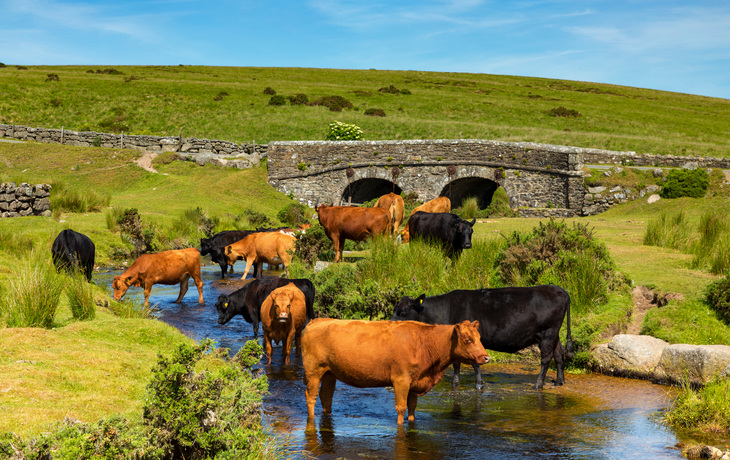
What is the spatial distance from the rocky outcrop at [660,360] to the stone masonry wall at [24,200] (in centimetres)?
2041

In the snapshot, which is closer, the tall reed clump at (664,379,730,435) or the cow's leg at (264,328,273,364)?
the tall reed clump at (664,379,730,435)

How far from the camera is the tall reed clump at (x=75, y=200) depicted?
24.2m

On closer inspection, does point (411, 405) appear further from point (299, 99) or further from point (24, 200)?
point (299, 99)

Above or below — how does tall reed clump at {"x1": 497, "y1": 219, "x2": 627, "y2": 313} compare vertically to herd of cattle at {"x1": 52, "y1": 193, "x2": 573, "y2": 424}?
above

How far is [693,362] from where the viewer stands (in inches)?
327

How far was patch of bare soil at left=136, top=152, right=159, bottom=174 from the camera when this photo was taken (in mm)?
38531

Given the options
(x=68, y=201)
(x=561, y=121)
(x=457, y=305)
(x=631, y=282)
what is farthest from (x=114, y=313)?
(x=561, y=121)

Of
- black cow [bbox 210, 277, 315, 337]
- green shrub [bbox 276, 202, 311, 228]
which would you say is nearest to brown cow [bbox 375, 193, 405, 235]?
black cow [bbox 210, 277, 315, 337]

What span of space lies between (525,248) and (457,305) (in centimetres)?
374

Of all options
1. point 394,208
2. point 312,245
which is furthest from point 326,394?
point 312,245

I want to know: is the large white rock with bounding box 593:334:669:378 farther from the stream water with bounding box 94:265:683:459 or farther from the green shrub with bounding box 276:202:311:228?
the green shrub with bounding box 276:202:311:228

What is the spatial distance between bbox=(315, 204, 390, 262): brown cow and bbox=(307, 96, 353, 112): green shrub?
46.4m

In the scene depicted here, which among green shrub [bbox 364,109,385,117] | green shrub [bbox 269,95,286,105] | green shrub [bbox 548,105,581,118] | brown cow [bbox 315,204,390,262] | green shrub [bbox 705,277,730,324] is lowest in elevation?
green shrub [bbox 705,277,730,324]

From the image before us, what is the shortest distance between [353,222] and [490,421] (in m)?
9.04
